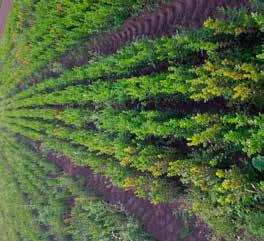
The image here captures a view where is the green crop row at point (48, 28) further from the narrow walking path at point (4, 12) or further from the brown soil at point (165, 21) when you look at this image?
the narrow walking path at point (4, 12)

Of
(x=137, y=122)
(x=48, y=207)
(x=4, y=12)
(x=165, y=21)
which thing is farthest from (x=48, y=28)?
(x=4, y=12)

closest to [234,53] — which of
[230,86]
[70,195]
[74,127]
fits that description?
[230,86]

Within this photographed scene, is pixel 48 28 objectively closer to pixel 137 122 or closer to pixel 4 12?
pixel 137 122

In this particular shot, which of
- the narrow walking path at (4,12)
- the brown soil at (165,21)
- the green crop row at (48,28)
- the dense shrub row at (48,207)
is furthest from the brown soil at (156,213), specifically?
the narrow walking path at (4,12)

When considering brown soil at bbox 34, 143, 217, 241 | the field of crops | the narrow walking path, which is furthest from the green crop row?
brown soil at bbox 34, 143, 217, 241

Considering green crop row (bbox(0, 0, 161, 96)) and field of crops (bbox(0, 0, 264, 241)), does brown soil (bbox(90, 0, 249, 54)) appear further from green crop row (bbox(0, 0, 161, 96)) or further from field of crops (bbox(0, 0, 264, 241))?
green crop row (bbox(0, 0, 161, 96))

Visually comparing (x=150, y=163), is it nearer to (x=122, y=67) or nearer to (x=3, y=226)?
(x=122, y=67)
